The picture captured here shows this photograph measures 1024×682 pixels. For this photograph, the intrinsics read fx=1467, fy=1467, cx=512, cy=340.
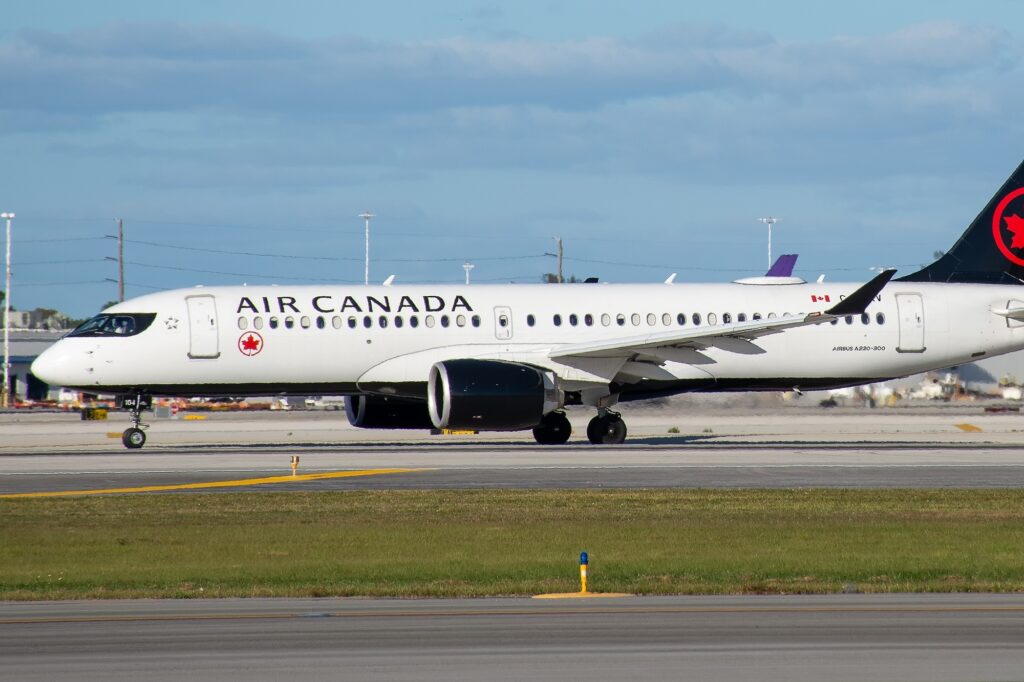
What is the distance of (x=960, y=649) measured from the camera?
12070 mm

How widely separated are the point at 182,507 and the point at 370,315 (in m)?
14.7

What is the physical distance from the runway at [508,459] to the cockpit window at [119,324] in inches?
126

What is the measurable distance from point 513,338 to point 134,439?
1047cm

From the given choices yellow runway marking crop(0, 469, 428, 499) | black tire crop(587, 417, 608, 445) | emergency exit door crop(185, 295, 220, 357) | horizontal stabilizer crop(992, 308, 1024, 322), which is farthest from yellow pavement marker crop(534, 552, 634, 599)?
horizontal stabilizer crop(992, 308, 1024, 322)

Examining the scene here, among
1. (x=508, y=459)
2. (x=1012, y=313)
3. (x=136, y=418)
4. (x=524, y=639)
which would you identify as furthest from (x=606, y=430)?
(x=524, y=639)

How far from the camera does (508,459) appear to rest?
3444cm

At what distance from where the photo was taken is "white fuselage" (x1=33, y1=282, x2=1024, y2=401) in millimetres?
38469

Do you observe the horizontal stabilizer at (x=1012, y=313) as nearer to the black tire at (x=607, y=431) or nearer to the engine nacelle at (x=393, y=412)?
the black tire at (x=607, y=431)

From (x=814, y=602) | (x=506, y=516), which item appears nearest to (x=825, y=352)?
(x=506, y=516)

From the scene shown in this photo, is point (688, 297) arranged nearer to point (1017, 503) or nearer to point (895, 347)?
point (895, 347)

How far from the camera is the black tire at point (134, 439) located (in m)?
38.9

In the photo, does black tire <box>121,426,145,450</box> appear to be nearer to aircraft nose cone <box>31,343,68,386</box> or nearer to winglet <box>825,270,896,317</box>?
aircraft nose cone <box>31,343,68,386</box>

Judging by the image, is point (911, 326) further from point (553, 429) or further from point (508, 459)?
point (508, 459)

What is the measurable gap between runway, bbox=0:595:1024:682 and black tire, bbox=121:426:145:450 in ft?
79.2
